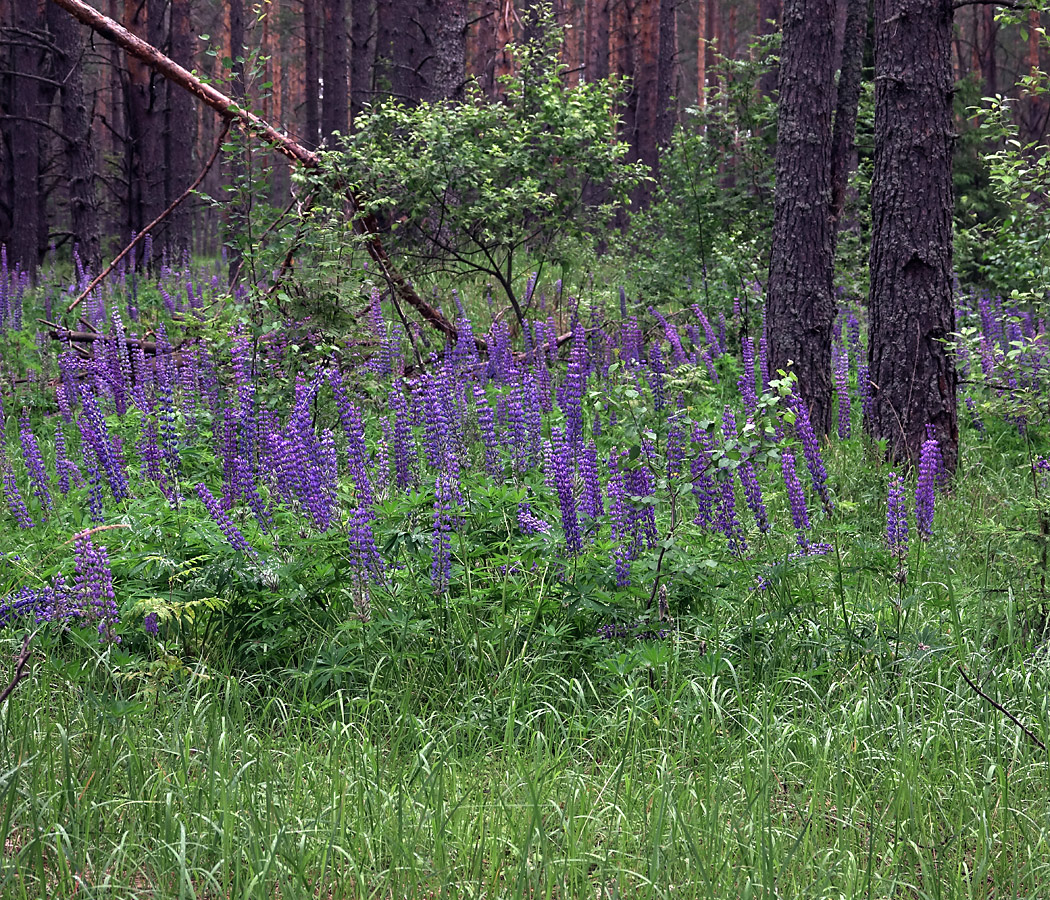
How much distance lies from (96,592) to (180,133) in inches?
649

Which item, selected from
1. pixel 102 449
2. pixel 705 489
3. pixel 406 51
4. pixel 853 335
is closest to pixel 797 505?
pixel 705 489

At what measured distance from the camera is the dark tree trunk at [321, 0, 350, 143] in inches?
823

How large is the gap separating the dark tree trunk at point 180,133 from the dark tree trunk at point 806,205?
10700mm

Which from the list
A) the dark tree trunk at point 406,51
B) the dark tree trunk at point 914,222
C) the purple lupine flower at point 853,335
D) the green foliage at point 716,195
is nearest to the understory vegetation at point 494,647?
the dark tree trunk at point 914,222

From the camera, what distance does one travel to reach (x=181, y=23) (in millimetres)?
16875

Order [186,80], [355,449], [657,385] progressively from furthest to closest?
1. [186,80]
2. [657,385]
3. [355,449]

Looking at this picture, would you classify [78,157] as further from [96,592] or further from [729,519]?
[729,519]

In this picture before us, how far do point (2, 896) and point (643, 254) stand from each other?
461 inches

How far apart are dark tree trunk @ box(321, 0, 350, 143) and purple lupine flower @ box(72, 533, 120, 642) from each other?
17.6 meters

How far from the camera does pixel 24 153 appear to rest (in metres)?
17.4

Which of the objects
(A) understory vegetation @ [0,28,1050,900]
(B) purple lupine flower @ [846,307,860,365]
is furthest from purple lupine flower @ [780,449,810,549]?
(B) purple lupine flower @ [846,307,860,365]

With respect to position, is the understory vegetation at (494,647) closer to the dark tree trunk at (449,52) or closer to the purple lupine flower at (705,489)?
the purple lupine flower at (705,489)

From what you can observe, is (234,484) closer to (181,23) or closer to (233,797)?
(233,797)

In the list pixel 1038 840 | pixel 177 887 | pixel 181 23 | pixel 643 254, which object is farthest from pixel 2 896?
pixel 181 23
